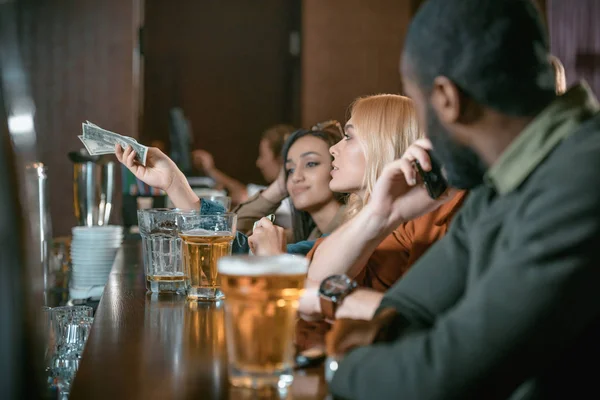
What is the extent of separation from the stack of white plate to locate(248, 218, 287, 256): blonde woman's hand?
0.91 metres

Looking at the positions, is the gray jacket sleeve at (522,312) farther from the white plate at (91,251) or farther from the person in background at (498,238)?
the white plate at (91,251)

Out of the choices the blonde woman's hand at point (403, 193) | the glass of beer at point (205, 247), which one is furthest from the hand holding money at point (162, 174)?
the blonde woman's hand at point (403, 193)

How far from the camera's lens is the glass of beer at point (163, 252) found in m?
1.74

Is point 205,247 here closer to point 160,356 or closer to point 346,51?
point 160,356

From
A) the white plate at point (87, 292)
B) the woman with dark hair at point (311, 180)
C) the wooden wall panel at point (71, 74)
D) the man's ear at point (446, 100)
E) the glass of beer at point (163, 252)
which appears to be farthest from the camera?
the wooden wall panel at point (71, 74)

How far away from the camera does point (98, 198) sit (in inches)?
131

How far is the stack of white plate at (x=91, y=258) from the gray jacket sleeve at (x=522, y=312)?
75.9 inches

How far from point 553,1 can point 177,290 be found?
526 cm

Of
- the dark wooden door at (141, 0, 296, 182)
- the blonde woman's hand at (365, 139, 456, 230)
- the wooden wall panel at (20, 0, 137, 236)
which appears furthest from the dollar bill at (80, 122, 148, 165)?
the dark wooden door at (141, 0, 296, 182)

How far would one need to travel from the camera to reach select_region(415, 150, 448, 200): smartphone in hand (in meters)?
1.27

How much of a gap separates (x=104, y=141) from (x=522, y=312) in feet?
4.99

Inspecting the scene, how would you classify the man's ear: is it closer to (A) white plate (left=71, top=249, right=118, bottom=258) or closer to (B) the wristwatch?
(B) the wristwatch

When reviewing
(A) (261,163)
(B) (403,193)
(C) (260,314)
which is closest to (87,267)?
(B) (403,193)

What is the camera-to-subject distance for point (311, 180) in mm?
3229
